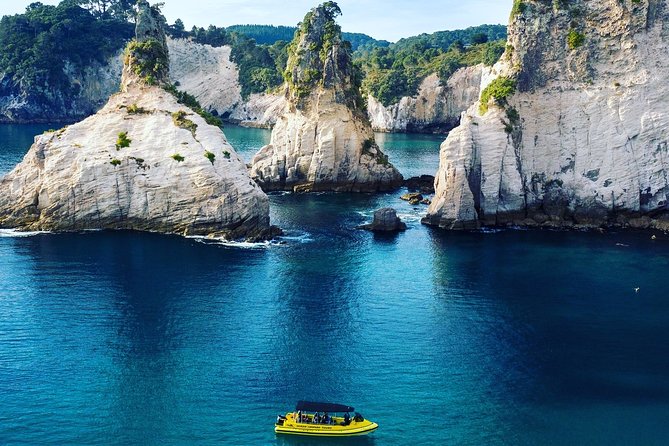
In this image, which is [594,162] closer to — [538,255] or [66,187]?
[538,255]

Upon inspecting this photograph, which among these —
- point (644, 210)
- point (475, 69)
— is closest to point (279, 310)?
point (644, 210)

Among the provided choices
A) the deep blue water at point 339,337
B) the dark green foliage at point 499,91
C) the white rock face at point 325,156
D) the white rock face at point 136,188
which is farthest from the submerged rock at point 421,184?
the white rock face at point 136,188

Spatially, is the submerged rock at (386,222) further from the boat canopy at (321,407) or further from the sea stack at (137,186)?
the boat canopy at (321,407)

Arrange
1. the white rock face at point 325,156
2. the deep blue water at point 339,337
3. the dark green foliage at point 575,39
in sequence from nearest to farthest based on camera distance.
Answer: the deep blue water at point 339,337
the dark green foliage at point 575,39
the white rock face at point 325,156

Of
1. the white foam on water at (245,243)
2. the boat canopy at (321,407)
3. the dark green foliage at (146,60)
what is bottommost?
the boat canopy at (321,407)

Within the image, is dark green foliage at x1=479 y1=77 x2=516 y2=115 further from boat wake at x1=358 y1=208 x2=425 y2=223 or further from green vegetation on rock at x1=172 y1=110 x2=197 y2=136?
green vegetation on rock at x1=172 y1=110 x2=197 y2=136

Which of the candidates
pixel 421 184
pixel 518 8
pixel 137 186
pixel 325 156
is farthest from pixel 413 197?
pixel 137 186

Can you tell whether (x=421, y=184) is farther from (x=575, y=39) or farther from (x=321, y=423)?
(x=321, y=423)
